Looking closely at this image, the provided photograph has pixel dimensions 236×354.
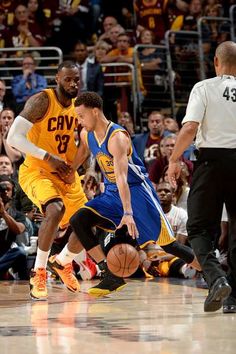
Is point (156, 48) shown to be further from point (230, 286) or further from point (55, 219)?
point (230, 286)

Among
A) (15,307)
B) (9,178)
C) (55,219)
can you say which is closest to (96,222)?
(55,219)

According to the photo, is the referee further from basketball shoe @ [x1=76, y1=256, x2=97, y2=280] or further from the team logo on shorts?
basketball shoe @ [x1=76, y1=256, x2=97, y2=280]

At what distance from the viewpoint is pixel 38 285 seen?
7859 millimetres

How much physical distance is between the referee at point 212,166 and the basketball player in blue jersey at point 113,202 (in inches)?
41.8

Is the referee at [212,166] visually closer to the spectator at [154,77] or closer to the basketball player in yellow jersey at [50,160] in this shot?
the basketball player in yellow jersey at [50,160]

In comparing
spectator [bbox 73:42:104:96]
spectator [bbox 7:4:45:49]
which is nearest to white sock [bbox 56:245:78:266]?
spectator [bbox 73:42:104:96]

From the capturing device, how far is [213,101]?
21.5 feet

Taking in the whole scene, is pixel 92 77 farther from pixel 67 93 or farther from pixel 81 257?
pixel 67 93

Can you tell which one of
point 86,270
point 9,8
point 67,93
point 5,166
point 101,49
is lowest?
point 86,270

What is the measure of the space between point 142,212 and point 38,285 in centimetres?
112

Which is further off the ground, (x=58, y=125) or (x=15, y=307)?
(x=58, y=125)

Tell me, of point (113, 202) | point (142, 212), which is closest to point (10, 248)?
point (113, 202)

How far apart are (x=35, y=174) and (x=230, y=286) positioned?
96.4 inches

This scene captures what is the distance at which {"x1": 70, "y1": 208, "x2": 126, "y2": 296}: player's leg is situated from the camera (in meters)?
7.74
